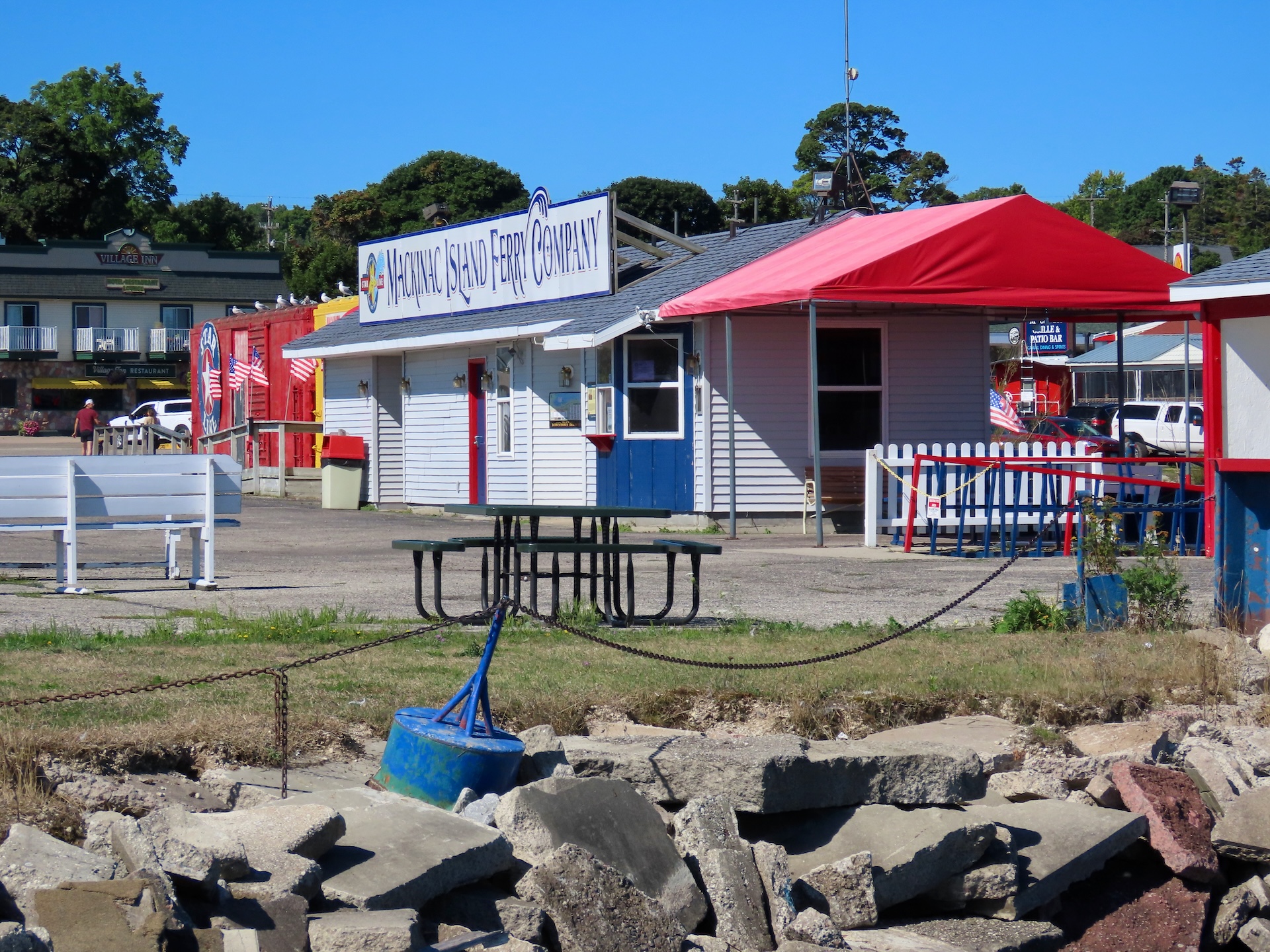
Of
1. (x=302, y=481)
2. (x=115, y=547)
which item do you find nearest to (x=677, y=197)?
(x=302, y=481)

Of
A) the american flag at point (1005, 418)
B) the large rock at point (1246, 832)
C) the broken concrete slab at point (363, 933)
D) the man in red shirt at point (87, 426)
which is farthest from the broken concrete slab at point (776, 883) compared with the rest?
the man in red shirt at point (87, 426)

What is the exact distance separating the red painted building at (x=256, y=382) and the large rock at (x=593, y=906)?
2547cm

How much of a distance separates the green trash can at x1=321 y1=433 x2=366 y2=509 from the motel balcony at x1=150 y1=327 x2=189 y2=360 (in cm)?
4655

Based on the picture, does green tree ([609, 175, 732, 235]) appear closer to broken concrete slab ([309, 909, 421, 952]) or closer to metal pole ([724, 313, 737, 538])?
metal pole ([724, 313, 737, 538])

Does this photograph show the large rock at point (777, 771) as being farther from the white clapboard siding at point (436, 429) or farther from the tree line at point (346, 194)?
the tree line at point (346, 194)

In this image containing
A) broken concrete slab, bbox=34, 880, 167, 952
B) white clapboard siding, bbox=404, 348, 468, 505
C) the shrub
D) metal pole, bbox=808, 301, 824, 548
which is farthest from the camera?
white clapboard siding, bbox=404, 348, 468, 505

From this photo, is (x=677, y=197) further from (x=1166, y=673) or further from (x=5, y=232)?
(x=1166, y=673)

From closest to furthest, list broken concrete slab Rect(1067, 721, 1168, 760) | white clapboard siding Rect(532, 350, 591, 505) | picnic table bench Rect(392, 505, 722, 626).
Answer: broken concrete slab Rect(1067, 721, 1168, 760) → picnic table bench Rect(392, 505, 722, 626) → white clapboard siding Rect(532, 350, 591, 505)

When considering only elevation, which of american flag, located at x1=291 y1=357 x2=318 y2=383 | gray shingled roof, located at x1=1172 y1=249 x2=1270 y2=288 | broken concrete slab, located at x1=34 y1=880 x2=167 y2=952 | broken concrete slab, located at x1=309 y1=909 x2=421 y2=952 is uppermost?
american flag, located at x1=291 y1=357 x2=318 y2=383

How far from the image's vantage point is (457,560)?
49.2 ft

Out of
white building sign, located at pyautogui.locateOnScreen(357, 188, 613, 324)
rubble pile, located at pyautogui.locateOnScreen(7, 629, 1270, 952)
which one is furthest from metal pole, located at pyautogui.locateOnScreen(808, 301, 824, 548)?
rubble pile, located at pyautogui.locateOnScreen(7, 629, 1270, 952)

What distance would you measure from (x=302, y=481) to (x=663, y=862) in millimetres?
22891

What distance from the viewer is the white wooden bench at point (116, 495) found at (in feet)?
37.8

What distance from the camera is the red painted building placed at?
3069cm
